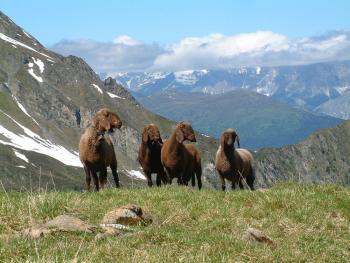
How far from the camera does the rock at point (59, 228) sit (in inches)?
423

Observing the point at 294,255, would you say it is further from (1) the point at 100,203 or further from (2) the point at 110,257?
(1) the point at 100,203

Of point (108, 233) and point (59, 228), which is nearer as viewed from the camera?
point (108, 233)

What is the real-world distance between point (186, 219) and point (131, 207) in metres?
1.80

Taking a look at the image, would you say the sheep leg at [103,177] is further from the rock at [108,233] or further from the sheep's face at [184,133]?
the rock at [108,233]

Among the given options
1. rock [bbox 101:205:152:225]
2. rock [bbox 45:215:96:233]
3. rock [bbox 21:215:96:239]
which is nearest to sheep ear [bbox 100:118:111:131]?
rock [bbox 101:205:152:225]

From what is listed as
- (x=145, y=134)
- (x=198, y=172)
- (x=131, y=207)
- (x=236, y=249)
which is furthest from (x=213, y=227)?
(x=198, y=172)

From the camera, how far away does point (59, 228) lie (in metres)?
11.2

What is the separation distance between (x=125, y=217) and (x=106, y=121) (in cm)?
1074

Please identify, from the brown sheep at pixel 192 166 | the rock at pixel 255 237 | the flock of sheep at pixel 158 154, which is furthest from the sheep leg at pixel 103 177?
the rock at pixel 255 237

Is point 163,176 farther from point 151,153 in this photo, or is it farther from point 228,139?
point 228,139

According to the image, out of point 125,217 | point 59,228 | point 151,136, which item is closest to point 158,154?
point 151,136

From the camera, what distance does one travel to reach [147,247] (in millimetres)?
10016

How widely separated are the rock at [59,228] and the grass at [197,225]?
0.25 metres

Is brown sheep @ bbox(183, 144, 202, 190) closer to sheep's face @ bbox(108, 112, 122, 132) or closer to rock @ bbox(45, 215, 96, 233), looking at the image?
sheep's face @ bbox(108, 112, 122, 132)
